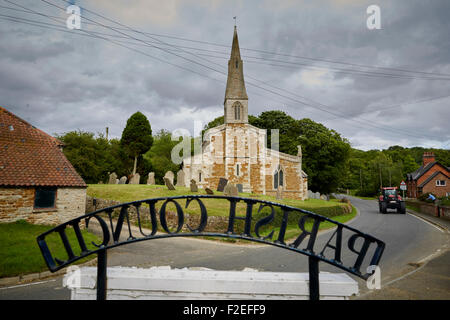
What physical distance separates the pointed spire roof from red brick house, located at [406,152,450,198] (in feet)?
115

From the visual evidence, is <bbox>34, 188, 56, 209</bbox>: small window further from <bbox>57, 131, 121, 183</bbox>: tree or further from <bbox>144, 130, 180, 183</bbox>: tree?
<bbox>144, 130, 180, 183</bbox>: tree

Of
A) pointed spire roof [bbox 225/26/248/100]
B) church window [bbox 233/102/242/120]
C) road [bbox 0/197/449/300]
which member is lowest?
road [bbox 0/197/449/300]

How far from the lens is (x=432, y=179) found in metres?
39.8

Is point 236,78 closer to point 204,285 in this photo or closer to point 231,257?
point 231,257

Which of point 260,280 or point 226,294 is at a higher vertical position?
point 260,280

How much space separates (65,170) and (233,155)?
20.0m

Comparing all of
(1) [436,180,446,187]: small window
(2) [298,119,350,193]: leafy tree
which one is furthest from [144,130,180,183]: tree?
(1) [436,180,446,187]: small window

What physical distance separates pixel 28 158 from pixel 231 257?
479 inches

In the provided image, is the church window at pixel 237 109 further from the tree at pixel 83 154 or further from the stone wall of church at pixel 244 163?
the tree at pixel 83 154

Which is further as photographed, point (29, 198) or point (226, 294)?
point (29, 198)

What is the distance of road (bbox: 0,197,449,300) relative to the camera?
6.18 metres
